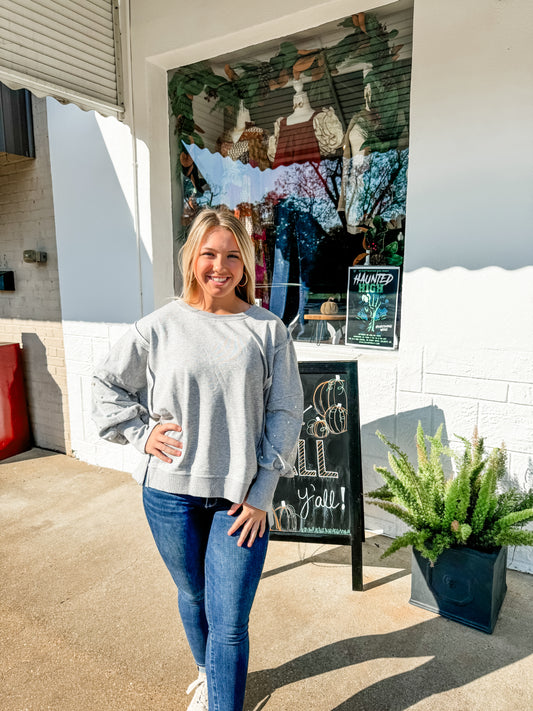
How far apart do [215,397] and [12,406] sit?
3.64 m

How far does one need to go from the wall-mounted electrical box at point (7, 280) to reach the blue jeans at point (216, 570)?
12.0 feet

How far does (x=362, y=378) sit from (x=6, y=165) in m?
3.57

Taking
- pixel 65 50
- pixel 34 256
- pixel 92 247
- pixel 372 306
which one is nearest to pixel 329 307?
pixel 372 306

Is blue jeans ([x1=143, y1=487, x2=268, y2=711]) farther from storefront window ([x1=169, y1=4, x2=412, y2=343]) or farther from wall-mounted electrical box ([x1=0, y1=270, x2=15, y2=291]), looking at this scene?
wall-mounted electrical box ([x1=0, y1=270, x2=15, y2=291])

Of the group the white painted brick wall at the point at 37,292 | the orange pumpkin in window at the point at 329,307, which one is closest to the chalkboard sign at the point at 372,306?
the orange pumpkin in window at the point at 329,307

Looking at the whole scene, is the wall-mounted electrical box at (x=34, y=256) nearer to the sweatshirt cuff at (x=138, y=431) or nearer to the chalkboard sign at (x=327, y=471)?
the chalkboard sign at (x=327, y=471)

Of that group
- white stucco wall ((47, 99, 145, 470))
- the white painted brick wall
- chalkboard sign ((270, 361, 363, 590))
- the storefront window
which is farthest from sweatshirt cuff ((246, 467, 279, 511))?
the white painted brick wall

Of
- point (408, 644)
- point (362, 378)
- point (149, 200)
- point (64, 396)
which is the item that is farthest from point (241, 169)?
point (408, 644)

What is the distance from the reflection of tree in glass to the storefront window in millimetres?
167

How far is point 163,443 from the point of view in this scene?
1409 millimetres

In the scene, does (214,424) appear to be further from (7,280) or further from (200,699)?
(7,280)

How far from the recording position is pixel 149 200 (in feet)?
11.0

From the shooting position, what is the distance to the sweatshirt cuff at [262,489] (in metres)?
1.35

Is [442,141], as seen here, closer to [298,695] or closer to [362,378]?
[362,378]
